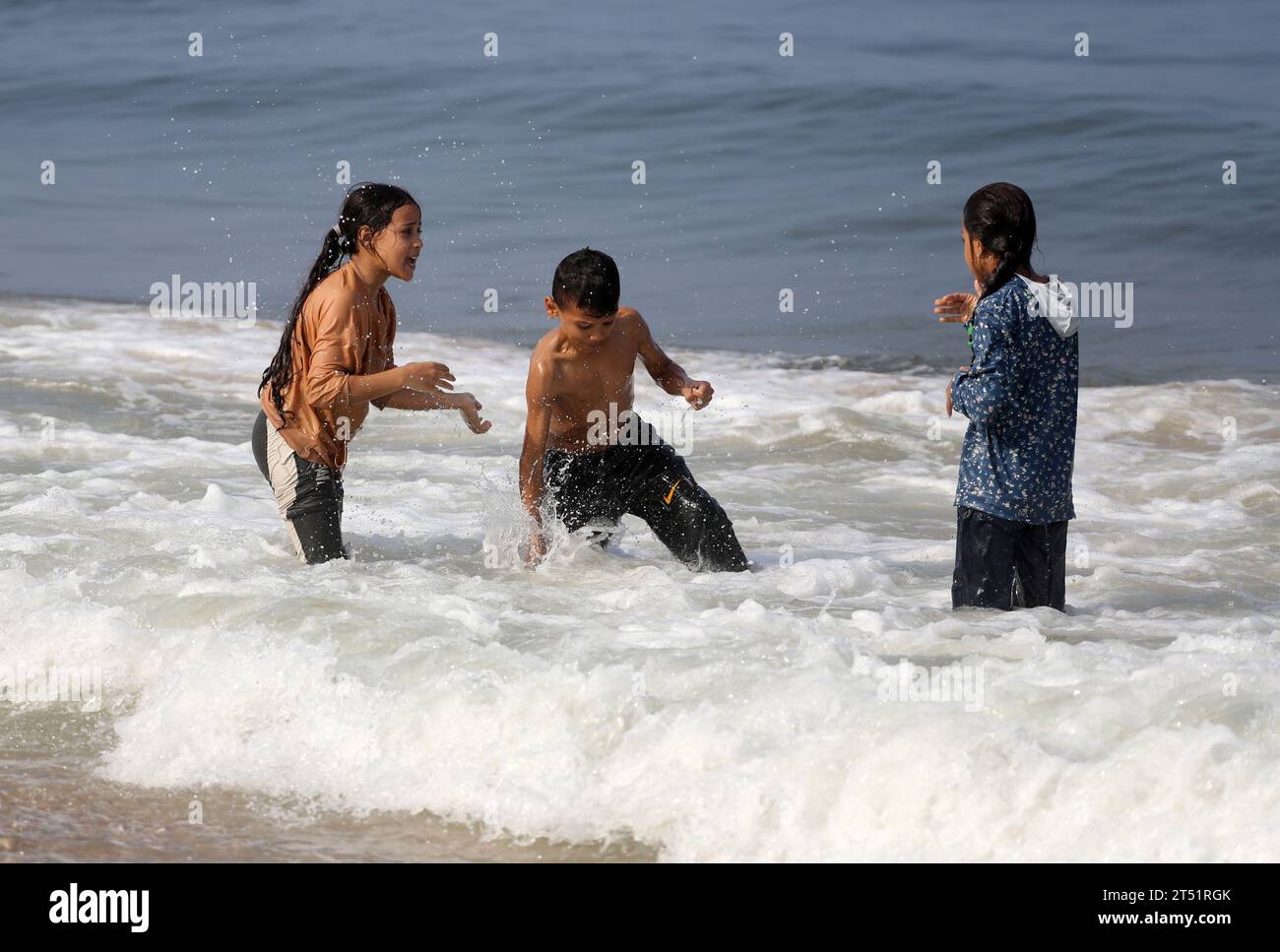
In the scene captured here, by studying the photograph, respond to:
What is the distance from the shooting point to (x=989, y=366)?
4.42m

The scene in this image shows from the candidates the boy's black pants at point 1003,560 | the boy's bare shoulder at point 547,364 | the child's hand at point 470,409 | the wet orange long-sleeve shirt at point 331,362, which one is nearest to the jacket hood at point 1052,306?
the boy's black pants at point 1003,560

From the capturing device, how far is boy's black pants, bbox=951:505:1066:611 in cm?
471

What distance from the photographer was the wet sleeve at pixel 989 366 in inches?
173

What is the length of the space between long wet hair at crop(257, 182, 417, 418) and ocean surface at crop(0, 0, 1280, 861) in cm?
72

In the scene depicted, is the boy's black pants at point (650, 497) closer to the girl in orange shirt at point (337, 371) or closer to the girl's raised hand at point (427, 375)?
the girl in orange shirt at point (337, 371)

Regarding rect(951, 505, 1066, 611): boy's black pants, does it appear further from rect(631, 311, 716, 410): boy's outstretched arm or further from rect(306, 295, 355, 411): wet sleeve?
rect(306, 295, 355, 411): wet sleeve

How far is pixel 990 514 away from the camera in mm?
4656

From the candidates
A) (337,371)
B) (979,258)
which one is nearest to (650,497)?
(337,371)

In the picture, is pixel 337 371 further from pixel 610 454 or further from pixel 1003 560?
pixel 1003 560

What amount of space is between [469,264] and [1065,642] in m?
11.1

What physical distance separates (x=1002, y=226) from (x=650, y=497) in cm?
194

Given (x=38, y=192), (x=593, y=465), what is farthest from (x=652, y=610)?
(x=38, y=192)

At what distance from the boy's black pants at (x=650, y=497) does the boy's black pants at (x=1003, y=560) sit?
3.76 feet

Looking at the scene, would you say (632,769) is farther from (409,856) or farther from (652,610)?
(652,610)
